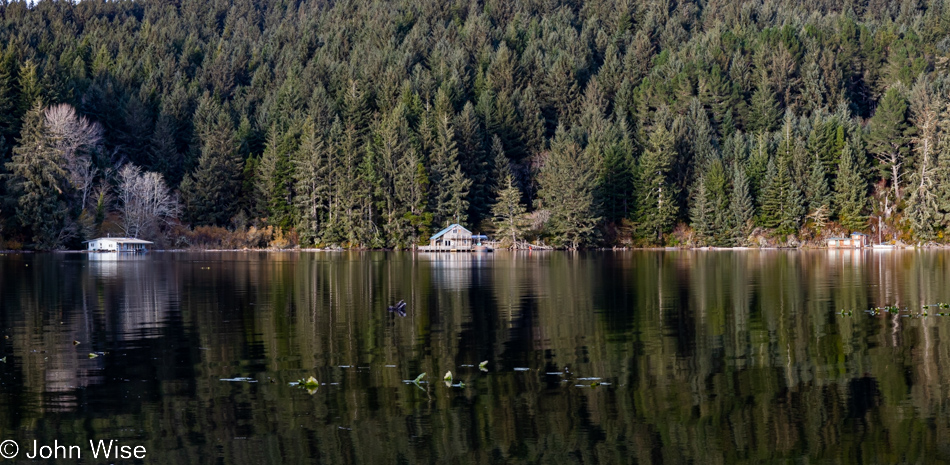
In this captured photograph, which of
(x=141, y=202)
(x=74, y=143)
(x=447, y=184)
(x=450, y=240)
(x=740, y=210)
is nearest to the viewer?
(x=74, y=143)

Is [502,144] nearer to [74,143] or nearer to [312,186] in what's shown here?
[312,186]

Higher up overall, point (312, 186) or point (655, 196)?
point (312, 186)

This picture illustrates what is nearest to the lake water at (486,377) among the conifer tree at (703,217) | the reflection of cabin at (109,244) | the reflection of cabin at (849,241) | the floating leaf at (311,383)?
the floating leaf at (311,383)

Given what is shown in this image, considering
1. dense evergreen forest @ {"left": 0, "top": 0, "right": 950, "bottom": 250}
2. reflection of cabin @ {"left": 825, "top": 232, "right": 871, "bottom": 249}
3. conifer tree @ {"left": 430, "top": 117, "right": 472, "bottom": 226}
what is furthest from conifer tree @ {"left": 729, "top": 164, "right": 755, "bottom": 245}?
conifer tree @ {"left": 430, "top": 117, "right": 472, "bottom": 226}

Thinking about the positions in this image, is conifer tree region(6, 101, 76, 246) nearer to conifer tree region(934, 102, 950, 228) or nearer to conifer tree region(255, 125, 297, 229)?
conifer tree region(255, 125, 297, 229)

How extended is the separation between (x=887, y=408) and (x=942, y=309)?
18.5m

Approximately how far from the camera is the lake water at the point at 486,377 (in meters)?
16.0

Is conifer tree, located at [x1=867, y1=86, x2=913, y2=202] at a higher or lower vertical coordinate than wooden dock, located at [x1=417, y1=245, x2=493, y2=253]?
higher

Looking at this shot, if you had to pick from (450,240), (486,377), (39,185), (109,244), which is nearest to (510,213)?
(450,240)

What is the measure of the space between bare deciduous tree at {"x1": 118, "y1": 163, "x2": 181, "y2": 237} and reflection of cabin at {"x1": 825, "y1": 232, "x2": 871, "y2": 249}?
263ft

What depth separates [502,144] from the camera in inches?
5320

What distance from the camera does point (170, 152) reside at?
13050cm

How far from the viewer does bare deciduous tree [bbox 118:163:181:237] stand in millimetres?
111875

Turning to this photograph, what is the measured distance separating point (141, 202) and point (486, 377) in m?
101
